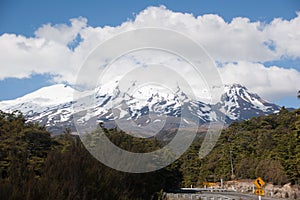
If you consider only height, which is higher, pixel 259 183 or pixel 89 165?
pixel 259 183

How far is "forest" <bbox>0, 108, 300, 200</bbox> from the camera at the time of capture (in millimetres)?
12664

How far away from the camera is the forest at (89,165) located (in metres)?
12.7

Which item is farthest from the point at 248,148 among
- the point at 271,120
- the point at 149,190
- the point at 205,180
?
the point at 149,190

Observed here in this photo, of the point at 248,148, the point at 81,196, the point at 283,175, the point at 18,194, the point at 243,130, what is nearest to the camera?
the point at 18,194

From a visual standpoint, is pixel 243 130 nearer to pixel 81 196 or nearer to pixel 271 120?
pixel 271 120

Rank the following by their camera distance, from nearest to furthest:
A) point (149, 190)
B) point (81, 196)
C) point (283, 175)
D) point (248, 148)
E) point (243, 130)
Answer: point (81, 196) → point (149, 190) → point (283, 175) → point (248, 148) → point (243, 130)

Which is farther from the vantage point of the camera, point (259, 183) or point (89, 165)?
point (259, 183)

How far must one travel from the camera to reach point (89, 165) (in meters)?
15.2

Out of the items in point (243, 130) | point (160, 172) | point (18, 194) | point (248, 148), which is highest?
point (243, 130)

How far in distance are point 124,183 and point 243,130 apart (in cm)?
5988

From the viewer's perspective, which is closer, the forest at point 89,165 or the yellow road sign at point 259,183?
the forest at point 89,165

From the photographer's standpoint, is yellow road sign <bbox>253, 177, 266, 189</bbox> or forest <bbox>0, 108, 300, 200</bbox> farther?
yellow road sign <bbox>253, 177, 266, 189</bbox>

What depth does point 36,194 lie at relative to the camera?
11352 millimetres

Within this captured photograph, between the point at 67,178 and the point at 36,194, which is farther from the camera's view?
the point at 67,178
